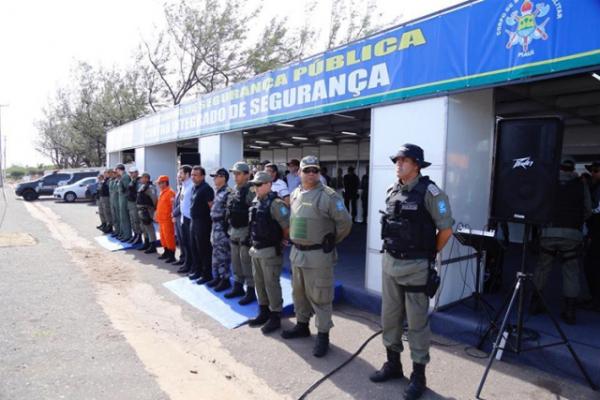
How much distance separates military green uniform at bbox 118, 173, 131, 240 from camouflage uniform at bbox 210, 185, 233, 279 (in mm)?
4554

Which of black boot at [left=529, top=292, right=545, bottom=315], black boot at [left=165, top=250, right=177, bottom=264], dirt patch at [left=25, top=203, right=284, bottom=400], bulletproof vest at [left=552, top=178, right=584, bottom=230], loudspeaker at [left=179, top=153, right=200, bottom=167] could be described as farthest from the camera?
loudspeaker at [left=179, top=153, right=200, bottom=167]

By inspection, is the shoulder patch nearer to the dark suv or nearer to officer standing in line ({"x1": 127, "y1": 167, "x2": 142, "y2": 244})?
officer standing in line ({"x1": 127, "y1": 167, "x2": 142, "y2": 244})

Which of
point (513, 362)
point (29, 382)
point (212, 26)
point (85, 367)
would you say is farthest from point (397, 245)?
point (212, 26)

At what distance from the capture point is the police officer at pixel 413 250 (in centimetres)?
310

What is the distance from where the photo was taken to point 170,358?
382 centimetres

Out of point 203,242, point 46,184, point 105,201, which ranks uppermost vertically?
point 105,201

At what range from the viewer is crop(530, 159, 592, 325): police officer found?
13.8ft

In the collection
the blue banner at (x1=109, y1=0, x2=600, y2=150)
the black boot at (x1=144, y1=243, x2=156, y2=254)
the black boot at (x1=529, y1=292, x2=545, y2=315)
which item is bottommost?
the black boot at (x1=144, y1=243, x2=156, y2=254)

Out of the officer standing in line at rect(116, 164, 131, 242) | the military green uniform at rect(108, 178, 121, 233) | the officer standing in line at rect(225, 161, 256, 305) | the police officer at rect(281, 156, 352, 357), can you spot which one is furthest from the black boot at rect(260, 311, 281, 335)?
the military green uniform at rect(108, 178, 121, 233)

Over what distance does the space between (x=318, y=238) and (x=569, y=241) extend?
108 inches

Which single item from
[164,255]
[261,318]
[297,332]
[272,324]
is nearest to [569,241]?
[297,332]

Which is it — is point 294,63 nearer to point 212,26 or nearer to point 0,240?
point 0,240

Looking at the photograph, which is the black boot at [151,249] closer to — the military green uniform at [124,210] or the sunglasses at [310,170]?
the military green uniform at [124,210]

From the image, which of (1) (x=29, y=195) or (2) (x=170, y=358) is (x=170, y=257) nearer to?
(2) (x=170, y=358)
